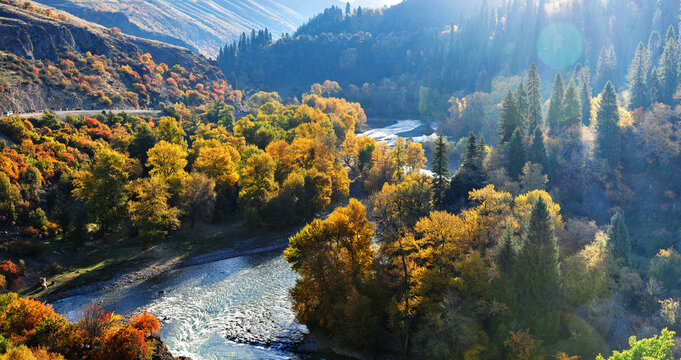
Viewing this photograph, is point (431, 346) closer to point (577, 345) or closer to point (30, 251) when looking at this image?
point (577, 345)

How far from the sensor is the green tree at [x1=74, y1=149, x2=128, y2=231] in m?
68.1

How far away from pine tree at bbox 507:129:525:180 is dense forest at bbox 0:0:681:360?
45 centimetres

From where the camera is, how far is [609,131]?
83312 millimetres

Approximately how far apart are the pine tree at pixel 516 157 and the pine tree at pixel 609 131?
19.0m

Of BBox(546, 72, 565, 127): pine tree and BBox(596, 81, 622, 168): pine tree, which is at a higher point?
BBox(546, 72, 565, 127): pine tree

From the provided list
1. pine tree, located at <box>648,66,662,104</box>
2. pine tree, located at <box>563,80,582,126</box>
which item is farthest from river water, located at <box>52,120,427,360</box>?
pine tree, located at <box>648,66,662,104</box>

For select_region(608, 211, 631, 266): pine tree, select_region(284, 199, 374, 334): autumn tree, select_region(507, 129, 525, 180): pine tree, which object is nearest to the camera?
select_region(284, 199, 374, 334): autumn tree

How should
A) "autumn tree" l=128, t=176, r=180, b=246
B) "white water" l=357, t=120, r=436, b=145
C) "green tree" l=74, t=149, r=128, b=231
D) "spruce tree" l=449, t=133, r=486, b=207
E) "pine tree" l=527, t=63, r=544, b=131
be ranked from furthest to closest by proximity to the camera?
"white water" l=357, t=120, r=436, b=145 → "pine tree" l=527, t=63, r=544, b=131 → "spruce tree" l=449, t=133, r=486, b=207 → "green tree" l=74, t=149, r=128, b=231 → "autumn tree" l=128, t=176, r=180, b=246

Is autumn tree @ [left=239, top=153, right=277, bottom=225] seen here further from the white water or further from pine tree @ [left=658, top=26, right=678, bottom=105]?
pine tree @ [left=658, top=26, right=678, bottom=105]

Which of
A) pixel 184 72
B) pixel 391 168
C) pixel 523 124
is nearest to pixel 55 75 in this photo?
pixel 184 72

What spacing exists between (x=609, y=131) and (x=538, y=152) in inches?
711

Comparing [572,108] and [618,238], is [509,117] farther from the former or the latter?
[618,238]

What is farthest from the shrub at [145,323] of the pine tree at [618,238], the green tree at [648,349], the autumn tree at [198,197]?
the pine tree at [618,238]

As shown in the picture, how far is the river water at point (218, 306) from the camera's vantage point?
44625mm
